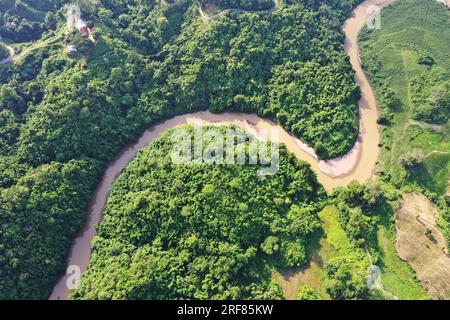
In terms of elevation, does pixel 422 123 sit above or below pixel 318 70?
below

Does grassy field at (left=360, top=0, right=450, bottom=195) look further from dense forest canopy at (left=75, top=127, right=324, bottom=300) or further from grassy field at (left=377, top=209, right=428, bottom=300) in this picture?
dense forest canopy at (left=75, top=127, right=324, bottom=300)

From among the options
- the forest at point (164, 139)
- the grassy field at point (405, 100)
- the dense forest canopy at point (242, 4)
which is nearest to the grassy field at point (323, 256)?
the forest at point (164, 139)

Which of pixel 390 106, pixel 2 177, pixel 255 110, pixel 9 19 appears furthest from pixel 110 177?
pixel 390 106

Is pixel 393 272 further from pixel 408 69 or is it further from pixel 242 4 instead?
pixel 242 4

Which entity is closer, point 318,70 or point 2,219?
point 2,219

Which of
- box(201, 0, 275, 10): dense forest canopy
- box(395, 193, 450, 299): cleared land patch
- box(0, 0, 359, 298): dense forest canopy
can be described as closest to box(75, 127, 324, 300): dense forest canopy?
box(0, 0, 359, 298): dense forest canopy

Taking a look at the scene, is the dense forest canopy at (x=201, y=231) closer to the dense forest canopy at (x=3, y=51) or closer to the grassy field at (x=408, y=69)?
the grassy field at (x=408, y=69)
